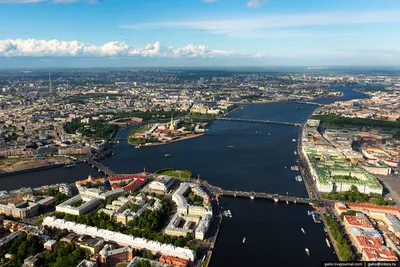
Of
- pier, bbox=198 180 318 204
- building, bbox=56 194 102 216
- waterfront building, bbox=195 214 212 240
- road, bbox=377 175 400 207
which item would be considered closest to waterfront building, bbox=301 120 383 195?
road, bbox=377 175 400 207

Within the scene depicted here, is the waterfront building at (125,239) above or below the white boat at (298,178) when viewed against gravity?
below

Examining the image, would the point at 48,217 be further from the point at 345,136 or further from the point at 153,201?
the point at 345,136

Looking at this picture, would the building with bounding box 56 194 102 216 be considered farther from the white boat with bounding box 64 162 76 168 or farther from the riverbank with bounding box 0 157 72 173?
the riverbank with bounding box 0 157 72 173

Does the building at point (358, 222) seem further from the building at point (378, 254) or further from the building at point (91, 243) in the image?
the building at point (91, 243)

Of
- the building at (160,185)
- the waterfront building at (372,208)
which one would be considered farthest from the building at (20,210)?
the waterfront building at (372,208)

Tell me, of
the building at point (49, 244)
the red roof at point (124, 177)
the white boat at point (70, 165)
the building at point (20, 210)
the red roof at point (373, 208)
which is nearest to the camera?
the building at point (49, 244)

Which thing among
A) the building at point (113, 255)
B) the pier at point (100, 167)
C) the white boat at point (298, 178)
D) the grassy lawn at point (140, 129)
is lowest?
the building at point (113, 255)

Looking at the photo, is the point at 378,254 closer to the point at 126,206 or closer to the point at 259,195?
the point at 259,195
